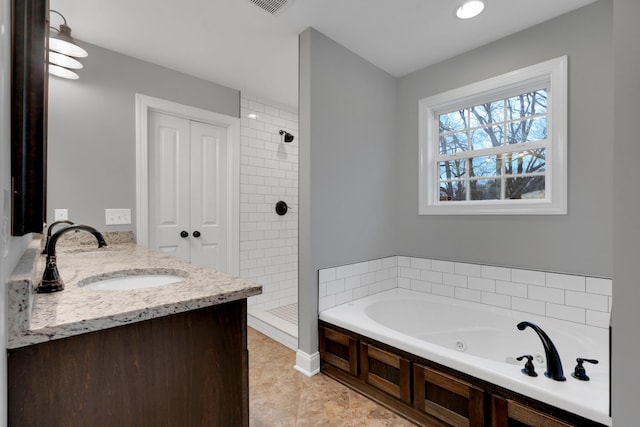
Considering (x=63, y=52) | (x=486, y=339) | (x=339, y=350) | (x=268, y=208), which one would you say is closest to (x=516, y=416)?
(x=486, y=339)

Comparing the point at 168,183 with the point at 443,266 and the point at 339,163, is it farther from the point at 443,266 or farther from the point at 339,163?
the point at 443,266

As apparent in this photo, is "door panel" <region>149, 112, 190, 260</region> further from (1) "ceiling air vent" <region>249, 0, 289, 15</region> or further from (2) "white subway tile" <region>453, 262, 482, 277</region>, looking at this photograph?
(2) "white subway tile" <region>453, 262, 482, 277</region>

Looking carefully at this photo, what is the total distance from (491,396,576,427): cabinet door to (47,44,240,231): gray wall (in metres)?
2.82

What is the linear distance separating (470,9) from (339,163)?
1342mm

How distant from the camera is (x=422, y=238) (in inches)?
110

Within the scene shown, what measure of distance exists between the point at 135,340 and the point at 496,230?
246 centimetres

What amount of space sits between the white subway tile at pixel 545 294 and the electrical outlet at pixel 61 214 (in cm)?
350

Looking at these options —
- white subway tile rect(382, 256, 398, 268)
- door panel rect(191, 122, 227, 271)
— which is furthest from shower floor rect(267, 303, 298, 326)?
white subway tile rect(382, 256, 398, 268)

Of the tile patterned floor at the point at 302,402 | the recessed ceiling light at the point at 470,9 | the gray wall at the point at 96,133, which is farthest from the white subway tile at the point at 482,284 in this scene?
the gray wall at the point at 96,133

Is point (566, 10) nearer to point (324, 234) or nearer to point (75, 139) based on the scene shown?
point (324, 234)

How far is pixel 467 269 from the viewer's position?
2.50 metres

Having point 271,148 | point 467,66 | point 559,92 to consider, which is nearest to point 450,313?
point 559,92

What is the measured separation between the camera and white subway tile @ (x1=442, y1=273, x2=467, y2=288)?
99.1 inches

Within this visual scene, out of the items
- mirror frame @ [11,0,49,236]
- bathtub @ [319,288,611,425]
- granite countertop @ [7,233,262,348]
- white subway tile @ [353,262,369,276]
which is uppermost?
mirror frame @ [11,0,49,236]
